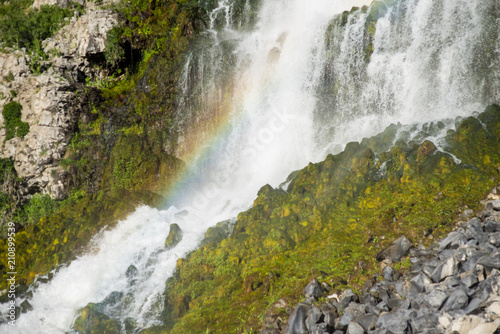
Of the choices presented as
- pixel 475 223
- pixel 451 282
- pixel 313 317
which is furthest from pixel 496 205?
pixel 313 317

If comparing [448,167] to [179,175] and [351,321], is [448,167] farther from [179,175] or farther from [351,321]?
[179,175]

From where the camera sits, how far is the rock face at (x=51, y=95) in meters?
18.2

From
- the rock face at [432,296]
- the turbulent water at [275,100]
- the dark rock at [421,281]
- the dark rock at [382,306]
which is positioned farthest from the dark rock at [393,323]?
the turbulent water at [275,100]

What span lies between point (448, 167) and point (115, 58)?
1704 centimetres

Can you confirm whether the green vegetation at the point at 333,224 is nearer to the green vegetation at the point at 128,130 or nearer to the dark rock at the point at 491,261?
the dark rock at the point at 491,261

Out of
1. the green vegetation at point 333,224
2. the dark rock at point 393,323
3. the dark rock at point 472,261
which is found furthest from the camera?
the green vegetation at point 333,224

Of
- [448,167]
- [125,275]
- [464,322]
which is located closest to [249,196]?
[125,275]

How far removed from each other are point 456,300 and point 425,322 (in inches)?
20.5

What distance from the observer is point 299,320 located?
608 cm

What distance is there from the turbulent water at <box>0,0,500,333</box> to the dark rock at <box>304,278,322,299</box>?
14.4 ft

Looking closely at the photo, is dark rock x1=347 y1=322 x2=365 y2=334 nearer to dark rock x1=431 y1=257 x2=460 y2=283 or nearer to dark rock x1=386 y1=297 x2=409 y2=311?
dark rock x1=386 y1=297 x2=409 y2=311

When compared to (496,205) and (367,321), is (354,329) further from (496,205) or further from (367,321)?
(496,205)

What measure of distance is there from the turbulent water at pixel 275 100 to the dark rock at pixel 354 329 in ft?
18.0

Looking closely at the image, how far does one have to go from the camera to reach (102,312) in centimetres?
959
